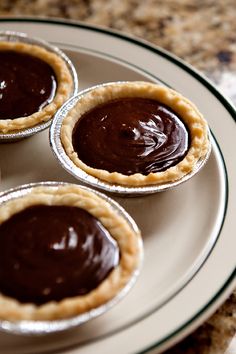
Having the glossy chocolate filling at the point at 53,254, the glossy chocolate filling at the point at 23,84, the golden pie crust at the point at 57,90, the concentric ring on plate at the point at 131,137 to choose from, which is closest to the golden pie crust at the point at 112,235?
the glossy chocolate filling at the point at 53,254

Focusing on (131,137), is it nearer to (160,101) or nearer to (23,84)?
(160,101)

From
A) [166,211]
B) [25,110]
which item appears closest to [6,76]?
[25,110]

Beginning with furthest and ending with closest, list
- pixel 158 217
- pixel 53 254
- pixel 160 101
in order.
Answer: pixel 160 101 < pixel 158 217 < pixel 53 254

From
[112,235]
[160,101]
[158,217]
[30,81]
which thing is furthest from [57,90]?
[112,235]

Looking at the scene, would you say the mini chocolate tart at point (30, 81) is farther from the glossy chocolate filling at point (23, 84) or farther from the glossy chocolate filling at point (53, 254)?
the glossy chocolate filling at point (53, 254)

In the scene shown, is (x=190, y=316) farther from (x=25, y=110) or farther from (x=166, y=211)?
(x=25, y=110)

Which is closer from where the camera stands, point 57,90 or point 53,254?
point 53,254
